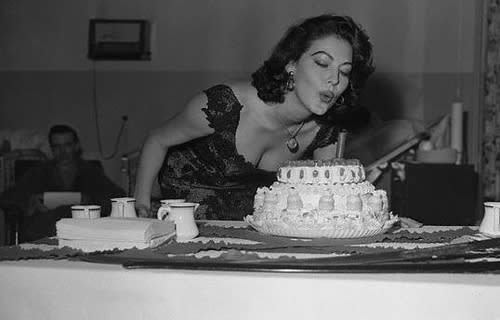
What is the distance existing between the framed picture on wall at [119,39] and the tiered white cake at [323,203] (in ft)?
10.3

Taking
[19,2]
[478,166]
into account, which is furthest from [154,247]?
[19,2]

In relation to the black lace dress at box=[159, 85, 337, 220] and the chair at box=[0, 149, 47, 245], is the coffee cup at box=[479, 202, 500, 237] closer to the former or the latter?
the black lace dress at box=[159, 85, 337, 220]

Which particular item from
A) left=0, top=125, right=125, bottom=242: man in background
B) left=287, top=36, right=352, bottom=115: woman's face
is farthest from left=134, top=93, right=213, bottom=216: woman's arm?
left=0, top=125, right=125, bottom=242: man in background

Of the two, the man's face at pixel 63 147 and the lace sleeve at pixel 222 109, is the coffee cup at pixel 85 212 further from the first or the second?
the man's face at pixel 63 147

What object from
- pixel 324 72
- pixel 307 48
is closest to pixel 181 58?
pixel 307 48

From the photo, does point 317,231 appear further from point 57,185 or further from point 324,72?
point 57,185

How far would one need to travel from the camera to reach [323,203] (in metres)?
1.24

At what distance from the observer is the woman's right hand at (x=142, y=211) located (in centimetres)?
164

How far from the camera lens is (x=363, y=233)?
4.21 ft

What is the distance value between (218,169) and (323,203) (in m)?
0.87

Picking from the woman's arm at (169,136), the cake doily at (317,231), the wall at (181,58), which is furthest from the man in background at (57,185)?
the cake doily at (317,231)

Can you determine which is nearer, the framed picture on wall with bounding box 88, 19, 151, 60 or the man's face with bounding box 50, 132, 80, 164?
the man's face with bounding box 50, 132, 80, 164

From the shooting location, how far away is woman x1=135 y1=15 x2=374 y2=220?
70.0 inches

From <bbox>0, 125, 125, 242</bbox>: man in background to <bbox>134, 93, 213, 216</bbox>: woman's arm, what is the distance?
5.48 feet
